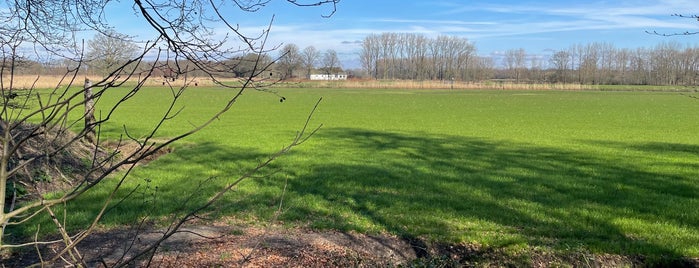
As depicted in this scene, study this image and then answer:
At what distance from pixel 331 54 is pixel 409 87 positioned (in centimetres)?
1415

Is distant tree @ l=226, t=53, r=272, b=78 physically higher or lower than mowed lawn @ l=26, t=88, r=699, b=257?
higher

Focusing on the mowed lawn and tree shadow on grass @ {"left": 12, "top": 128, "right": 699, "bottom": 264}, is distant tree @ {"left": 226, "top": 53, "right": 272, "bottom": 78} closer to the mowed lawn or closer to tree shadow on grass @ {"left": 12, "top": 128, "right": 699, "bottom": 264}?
the mowed lawn

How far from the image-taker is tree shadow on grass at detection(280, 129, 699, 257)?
20.8ft

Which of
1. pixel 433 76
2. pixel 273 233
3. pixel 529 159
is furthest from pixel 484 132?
pixel 433 76

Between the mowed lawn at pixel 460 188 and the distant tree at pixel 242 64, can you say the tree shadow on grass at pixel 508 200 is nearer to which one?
the mowed lawn at pixel 460 188

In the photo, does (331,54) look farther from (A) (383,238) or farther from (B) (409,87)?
(A) (383,238)

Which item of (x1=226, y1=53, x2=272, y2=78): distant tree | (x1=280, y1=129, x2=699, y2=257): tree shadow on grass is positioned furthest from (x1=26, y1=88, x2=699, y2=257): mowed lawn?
(x1=226, y1=53, x2=272, y2=78): distant tree

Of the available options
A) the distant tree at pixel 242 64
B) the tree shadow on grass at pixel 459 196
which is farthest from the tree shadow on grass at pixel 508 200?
the distant tree at pixel 242 64

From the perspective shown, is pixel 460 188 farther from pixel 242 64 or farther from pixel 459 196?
pixel 242 64

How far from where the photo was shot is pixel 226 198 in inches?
313

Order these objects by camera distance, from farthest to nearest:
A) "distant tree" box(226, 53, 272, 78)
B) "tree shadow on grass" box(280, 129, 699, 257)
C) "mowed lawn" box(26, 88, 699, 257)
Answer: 1. "mowed lawn" box(26, 88, 699, 257)
2. "tree shadow on grass" box(280, 129, 699, 257)
3. "distant tree" box(226, 53, 272, 78)

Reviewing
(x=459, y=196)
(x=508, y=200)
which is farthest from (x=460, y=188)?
(x=508, y=200)

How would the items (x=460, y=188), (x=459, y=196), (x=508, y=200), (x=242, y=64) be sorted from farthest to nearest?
(x=460, y=188)
(x=459, y=196)
(x=508, y=200)
(x=242, y=64)

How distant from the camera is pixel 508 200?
27.1 ft
